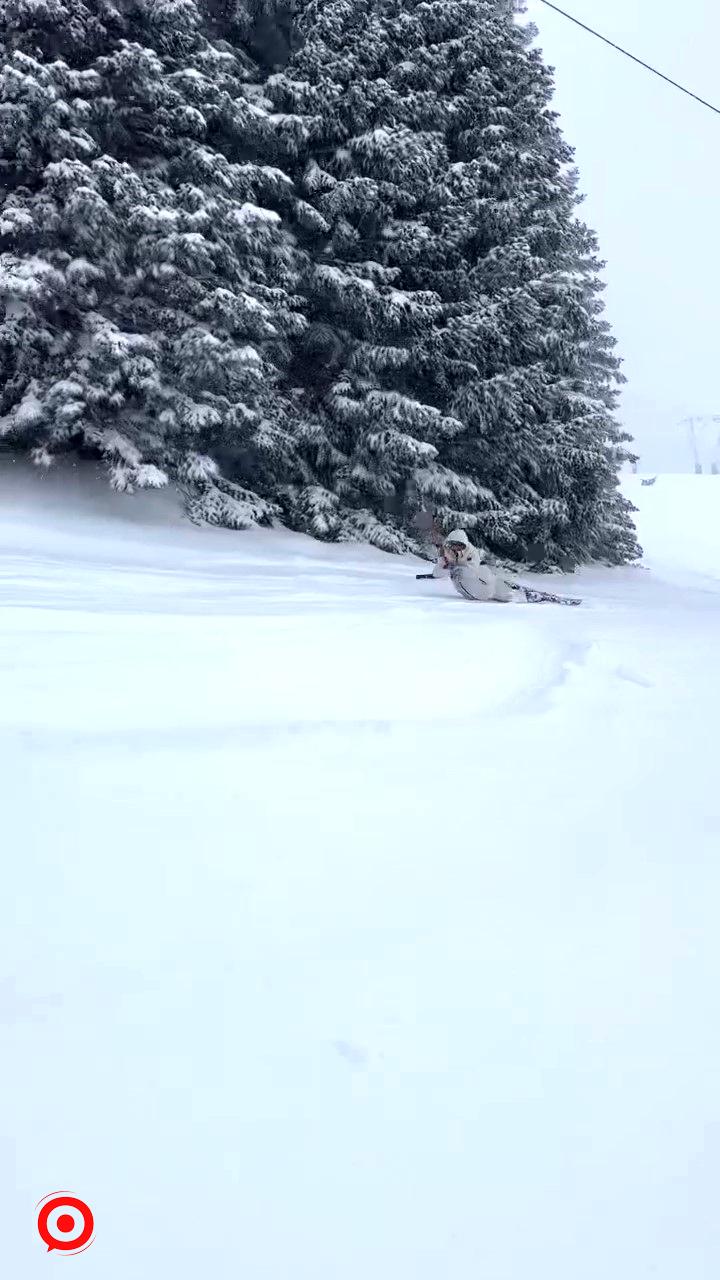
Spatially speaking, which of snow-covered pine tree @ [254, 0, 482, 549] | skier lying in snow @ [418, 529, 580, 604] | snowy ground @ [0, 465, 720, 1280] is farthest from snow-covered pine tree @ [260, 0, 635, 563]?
snowy ground @ [0, 465, 720, 1280]

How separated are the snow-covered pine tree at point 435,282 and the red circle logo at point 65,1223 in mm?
10981

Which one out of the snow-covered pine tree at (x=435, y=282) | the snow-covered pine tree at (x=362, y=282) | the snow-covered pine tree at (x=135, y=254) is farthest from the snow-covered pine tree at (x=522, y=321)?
the snow-covered pine tree at (x=135, y=254)

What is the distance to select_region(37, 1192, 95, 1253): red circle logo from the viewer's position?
1.13 metres

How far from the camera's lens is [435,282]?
13.0 metres

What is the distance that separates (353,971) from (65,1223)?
0.65 metres

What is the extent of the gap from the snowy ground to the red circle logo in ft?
0.06

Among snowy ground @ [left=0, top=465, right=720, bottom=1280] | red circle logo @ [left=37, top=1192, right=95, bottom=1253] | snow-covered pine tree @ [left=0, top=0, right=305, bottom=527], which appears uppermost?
snow-covered pine tree @ [left=0, top=0, right=305, bottom=527]

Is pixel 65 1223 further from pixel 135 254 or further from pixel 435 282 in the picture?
pixel 435 282

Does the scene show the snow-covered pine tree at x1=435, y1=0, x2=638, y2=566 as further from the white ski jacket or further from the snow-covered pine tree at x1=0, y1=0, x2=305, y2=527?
the white ski jacket

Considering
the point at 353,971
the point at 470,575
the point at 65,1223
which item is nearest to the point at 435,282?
the point at 470,575

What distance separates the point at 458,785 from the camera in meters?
2.65

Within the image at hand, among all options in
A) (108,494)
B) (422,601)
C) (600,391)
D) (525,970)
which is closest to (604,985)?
(525,970)

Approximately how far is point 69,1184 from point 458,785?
1641mm

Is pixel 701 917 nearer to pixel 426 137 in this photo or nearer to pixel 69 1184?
pixel 69 1184
